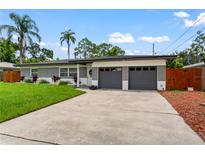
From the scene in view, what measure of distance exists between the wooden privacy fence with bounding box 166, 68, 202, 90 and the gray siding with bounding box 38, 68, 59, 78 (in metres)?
11.6

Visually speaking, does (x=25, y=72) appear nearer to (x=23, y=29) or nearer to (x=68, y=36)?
(x=23, y=29)

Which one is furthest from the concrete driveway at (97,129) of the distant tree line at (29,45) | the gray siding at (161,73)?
the distant tree line at (29,45)

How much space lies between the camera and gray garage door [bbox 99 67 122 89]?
1638 centimetres

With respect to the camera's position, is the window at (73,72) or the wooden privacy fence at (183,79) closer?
the wooden privacy fence at (183,79)

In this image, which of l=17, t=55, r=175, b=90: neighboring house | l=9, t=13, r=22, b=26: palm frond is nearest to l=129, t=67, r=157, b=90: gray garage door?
l=17, t=55, r=175, b=90: neighboring house

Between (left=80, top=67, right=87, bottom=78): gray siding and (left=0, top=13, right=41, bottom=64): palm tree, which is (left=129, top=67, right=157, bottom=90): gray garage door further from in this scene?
(left=0, top=13, right=41, bottom=64): palm tree

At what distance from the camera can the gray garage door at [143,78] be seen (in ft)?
50.0

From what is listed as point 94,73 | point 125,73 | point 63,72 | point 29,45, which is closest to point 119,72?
point 125,73

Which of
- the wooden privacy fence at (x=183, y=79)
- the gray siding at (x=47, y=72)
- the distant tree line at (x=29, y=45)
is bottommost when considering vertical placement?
the wooden privacy fence at (x=183, y=79)

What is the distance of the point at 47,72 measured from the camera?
68.4 ft

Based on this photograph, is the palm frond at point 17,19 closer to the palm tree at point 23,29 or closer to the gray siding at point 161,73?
the palm tree at point 23,29

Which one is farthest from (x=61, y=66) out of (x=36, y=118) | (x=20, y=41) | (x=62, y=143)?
(x=62, y=143)

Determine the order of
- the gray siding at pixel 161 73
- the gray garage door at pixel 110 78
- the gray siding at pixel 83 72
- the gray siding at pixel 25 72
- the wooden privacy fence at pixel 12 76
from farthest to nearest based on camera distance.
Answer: the wooden privacy fence at pixel 12 76 < the gray siding at pixel 25 72 < the gray siding at pixel 83 72 < the gray garage door at pixel 110 78 < the gray siding at pixel 161 73

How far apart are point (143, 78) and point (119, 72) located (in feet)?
7.10
